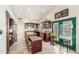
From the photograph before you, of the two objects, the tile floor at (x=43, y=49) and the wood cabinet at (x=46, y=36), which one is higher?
the wood cabinet at (x=46, y=36)

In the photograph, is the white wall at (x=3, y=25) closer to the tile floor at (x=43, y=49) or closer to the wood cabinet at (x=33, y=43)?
the tile floor at (x=43, y=49)

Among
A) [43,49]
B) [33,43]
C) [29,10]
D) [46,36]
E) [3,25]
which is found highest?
[29,10]

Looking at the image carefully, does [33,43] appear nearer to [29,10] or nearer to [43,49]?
[43,49]

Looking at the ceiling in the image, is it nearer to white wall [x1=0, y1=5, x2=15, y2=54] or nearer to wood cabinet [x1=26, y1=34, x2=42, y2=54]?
white wall [x1=0, y1=5, x2=15, y2=54]

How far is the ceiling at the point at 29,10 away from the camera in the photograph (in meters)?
2.10

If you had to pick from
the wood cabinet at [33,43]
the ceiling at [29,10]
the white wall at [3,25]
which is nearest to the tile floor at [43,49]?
the wood cabinet at [33,43]

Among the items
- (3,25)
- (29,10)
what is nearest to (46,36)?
(29,10)

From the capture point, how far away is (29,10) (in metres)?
2.12

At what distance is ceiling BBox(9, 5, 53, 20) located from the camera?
2102mm

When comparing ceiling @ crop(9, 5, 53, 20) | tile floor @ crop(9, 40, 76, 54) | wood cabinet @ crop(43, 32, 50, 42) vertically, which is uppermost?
ceiling @ crop(9, 5, 53, 20)

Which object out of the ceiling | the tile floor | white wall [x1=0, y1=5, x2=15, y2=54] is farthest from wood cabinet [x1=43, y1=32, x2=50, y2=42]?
white wall [x1=0, y1=5, x2=15, y2=54]
